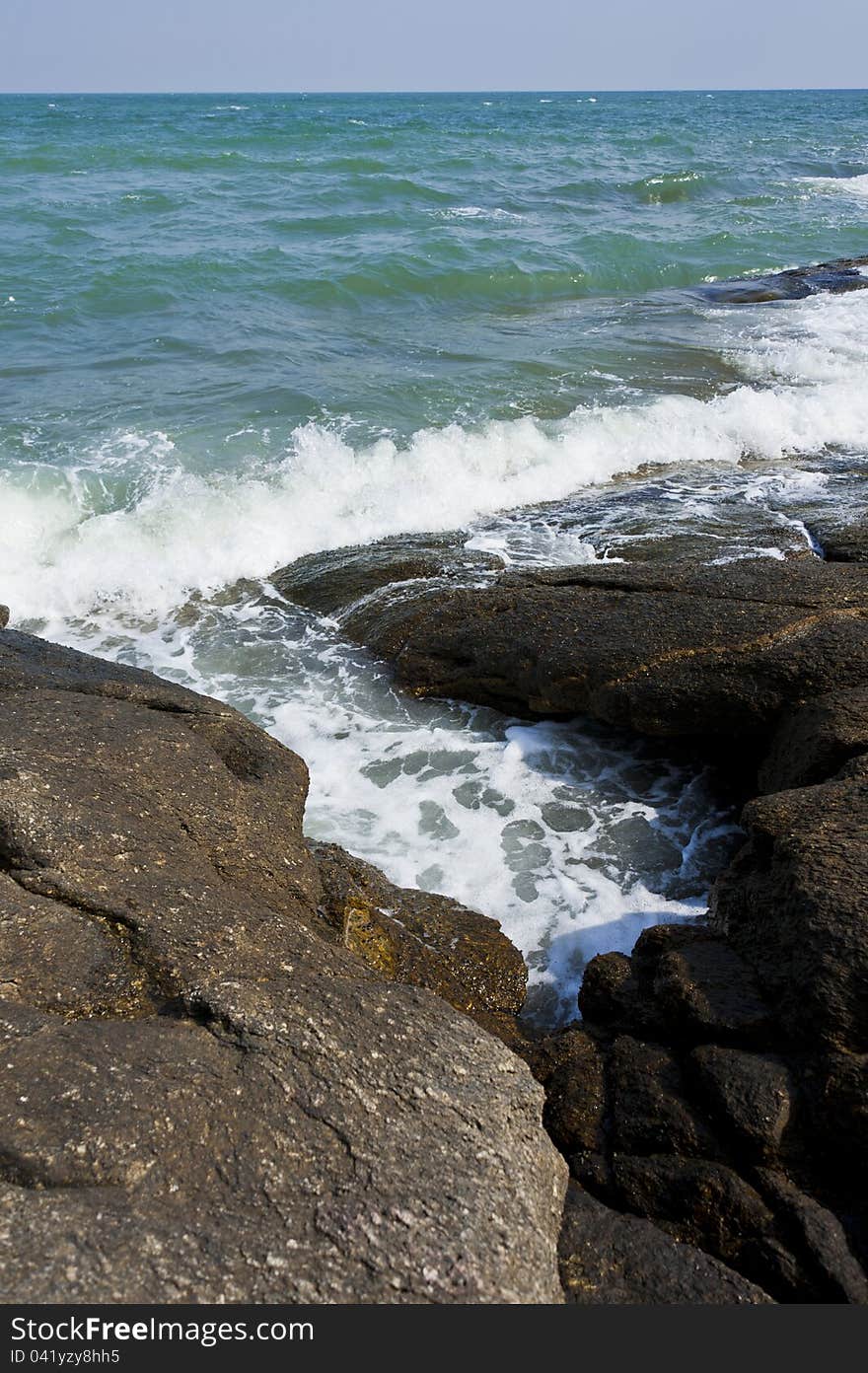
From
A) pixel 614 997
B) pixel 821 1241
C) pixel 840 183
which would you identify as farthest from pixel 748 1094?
pixel 840 183

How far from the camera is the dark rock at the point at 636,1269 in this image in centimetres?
278

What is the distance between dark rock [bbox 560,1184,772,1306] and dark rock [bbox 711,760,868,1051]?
0.83m

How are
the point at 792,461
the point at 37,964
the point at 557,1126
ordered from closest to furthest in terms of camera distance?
the point at 37,964 < the point at 557,1126 < the point at 792,461

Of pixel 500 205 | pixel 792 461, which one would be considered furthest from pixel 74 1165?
pixel 500 205

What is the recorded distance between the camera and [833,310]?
56.3 ft

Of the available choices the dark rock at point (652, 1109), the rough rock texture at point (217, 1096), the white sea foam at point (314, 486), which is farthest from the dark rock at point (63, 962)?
the white sea foam at point (314, 486)

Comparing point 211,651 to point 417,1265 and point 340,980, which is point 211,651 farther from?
point 417,1265

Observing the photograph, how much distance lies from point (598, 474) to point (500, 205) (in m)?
18.5

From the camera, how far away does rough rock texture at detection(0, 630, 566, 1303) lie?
2418mm

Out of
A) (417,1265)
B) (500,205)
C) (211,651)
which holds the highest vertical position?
(500,205)

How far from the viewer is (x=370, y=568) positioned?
8258mm

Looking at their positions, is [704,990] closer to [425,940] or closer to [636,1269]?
[636,1269]

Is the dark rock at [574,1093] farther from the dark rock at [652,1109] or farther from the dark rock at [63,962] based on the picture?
the dark rock at [63,962]

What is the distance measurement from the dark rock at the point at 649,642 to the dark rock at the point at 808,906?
1258 mm
